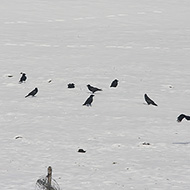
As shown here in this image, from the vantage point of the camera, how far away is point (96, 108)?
65.0ft

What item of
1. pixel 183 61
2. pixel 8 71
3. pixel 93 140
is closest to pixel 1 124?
pixel 93 140

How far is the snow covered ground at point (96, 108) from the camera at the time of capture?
511 inches

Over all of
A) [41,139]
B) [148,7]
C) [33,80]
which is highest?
[148,7]

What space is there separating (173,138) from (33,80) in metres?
10.4

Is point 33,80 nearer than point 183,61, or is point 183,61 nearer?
point 33,80

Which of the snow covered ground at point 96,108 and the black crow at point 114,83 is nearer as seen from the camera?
the snow covered ground at point 96,108

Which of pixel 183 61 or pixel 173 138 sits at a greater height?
pixel 183 61

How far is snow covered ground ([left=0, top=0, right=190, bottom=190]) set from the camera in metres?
13.0

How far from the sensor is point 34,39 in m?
38.6

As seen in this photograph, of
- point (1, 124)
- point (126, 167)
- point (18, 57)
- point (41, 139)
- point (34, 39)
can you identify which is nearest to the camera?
point (126, 167)

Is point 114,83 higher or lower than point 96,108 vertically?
higher

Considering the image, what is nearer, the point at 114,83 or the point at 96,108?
the point at 96,108

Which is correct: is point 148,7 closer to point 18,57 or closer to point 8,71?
point 18,57

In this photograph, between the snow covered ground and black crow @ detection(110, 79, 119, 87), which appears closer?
the snow covered ground
